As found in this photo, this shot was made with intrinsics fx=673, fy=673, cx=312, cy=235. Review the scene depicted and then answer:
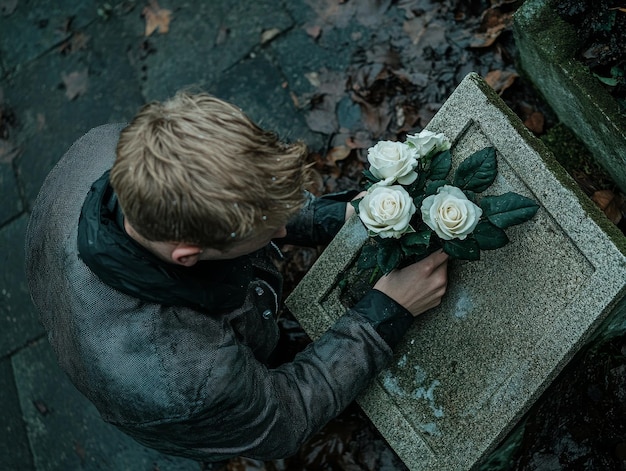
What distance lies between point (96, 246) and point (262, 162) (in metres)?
0.52

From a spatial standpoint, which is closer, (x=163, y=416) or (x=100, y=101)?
(x=163, y=416)

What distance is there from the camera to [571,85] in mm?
2430

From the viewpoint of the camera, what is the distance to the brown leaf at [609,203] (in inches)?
101

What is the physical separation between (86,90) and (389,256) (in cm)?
251

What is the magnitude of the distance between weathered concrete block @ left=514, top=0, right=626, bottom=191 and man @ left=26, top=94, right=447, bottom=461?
0.80 metres

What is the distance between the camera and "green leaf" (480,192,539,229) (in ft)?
6.33

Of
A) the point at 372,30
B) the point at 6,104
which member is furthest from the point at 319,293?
the point at 6,104

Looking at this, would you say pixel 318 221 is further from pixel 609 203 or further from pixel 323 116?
pixel 609 203

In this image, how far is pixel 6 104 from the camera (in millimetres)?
4016

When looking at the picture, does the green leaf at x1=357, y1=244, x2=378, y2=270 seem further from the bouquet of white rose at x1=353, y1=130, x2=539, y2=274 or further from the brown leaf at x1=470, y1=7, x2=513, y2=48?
the brown leaf at x1=470, y1=7, x2=513, y2=48

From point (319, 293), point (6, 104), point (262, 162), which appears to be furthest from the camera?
point (6, 104)

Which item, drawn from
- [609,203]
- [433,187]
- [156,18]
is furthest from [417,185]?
[156,18]

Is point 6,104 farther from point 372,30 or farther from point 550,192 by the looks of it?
point 550,192

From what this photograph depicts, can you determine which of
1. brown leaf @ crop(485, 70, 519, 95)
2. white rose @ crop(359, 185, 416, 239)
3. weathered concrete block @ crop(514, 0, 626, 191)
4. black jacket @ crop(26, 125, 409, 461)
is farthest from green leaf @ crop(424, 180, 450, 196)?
brown leaf @ crop(485, 70, 519, 95)
